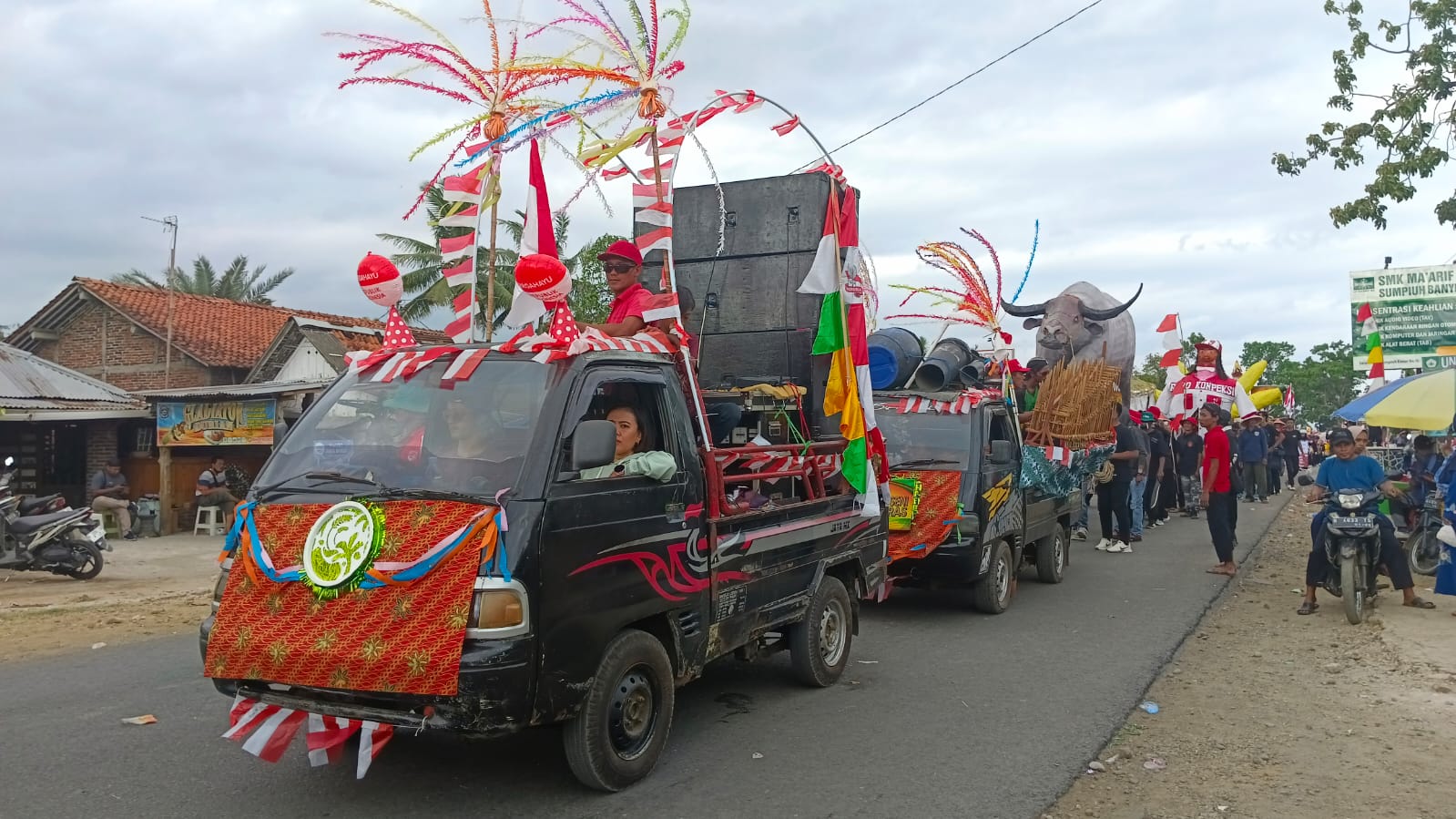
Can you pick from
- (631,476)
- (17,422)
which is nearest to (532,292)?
(631,476)

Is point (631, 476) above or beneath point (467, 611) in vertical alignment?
above

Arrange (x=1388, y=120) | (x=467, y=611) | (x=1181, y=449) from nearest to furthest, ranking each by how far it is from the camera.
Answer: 1. (x=467, y=611)
2. (x=1388, y=120)
3. (x=1181, y=449)

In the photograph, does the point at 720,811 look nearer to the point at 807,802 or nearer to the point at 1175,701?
the point at 807,802

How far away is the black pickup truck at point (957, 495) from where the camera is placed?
852cm

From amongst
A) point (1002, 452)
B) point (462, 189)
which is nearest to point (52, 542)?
point (462, 189)

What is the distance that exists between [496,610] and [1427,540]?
441 inches

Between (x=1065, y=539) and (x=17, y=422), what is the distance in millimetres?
18894

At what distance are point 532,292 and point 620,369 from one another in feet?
1.85

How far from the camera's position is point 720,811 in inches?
171

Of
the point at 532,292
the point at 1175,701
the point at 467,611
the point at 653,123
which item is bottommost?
the point at 1175,701

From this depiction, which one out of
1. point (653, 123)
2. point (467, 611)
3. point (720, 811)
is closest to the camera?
point (467, 611)

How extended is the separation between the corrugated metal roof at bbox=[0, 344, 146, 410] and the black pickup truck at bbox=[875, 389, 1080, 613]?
15.3m

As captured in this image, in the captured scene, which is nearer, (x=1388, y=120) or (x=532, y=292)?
(x=532, y=292)

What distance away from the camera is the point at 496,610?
3.82 meters
